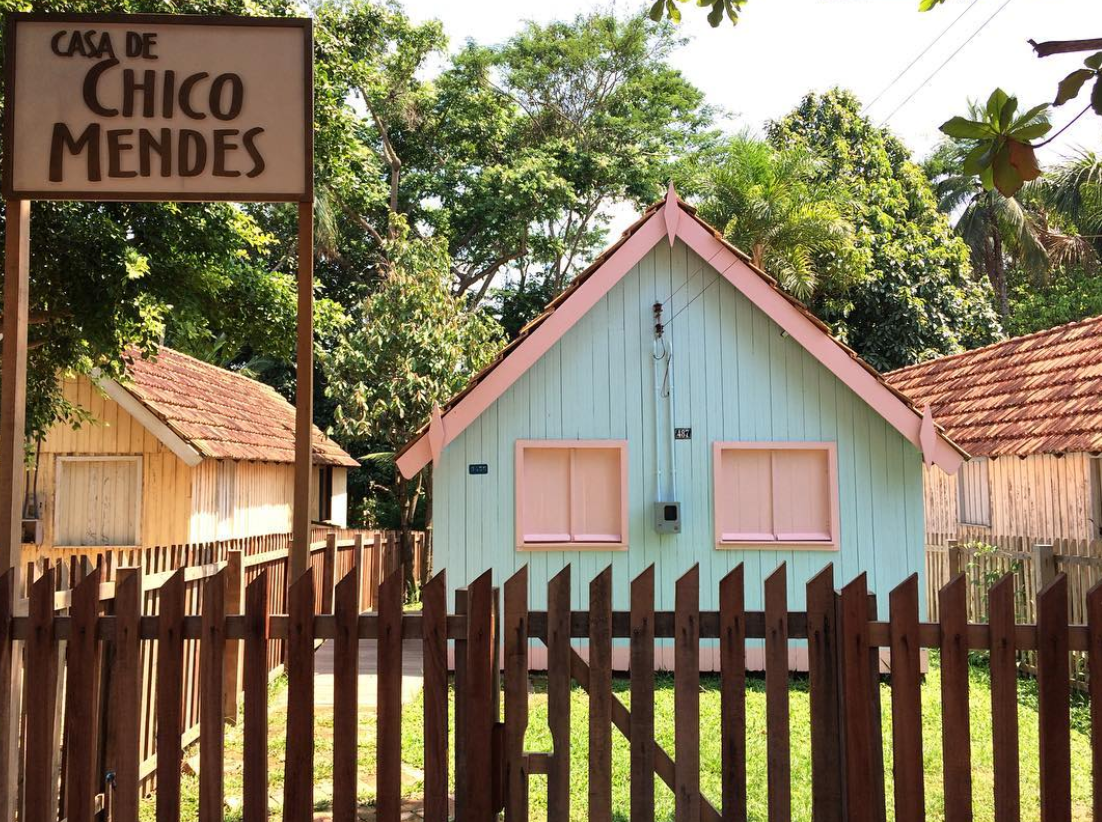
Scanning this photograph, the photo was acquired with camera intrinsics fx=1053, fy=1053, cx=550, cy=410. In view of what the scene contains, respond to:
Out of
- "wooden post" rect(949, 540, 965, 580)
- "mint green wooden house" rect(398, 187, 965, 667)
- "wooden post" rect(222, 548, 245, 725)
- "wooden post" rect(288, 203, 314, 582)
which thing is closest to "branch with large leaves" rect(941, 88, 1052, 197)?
"wooden post" rect(288, 203, 314, 582)

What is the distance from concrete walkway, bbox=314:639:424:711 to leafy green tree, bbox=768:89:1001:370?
1792cm

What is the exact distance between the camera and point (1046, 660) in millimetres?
4309

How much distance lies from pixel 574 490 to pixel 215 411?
925 cm

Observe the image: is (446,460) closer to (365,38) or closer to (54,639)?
(54,639)

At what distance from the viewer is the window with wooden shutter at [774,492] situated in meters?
11.9

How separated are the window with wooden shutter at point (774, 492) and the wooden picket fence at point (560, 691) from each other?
7446 millimetres

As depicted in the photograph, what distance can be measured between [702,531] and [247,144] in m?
7.81

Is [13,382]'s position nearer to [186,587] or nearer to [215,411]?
[186,587]

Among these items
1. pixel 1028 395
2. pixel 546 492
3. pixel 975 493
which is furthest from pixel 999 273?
pixel 546 492

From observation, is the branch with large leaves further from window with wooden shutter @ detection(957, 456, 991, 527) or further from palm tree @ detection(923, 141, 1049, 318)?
palm tree @ detection(923, 141, 1049, 318)

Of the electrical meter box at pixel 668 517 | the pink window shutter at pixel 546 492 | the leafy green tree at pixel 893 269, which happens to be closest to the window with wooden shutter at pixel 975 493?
the electrical meter box at pixel 668 517

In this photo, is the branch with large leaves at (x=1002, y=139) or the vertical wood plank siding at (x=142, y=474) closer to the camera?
the branch with large leaves at (x=1002, y=139)

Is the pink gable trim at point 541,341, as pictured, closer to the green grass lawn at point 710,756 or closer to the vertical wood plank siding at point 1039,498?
the green grass lawn at point 710,756

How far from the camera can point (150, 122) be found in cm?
532
